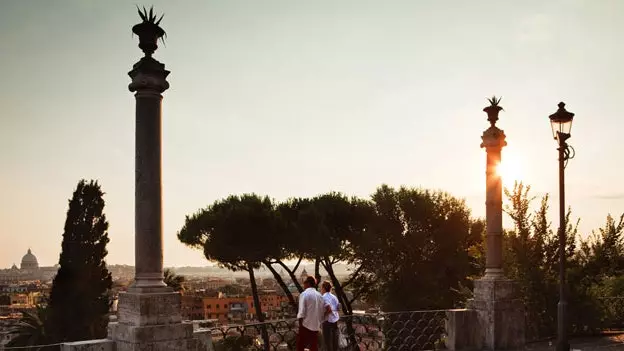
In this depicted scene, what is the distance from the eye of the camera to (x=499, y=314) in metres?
10.2

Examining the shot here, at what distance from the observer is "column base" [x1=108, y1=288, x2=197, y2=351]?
21.7ft

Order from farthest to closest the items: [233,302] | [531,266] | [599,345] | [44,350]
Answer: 1. [233,302]
2. [44,350]
3. [531,266]
4. [599,345]

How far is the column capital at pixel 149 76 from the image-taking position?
23.3 ft

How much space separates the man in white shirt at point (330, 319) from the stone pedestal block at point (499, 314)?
2923 millimetres

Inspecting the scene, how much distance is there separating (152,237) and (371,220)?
1861cm

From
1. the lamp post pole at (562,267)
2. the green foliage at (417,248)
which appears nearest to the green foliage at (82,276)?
the green foliage at (417,248)

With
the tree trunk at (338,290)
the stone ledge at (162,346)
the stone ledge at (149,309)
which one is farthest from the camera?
the tree trunk at (338,290)

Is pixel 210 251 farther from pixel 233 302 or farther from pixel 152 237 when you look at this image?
pixel 233 302

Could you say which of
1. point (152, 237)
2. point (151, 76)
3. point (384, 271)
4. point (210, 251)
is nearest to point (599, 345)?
point (152, 237)

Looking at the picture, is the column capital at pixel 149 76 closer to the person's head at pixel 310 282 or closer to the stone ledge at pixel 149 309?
the stone ledge at pixel 149 309

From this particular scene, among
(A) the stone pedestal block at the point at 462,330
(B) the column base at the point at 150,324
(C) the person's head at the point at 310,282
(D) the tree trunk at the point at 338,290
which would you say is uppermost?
(C) the person's head at the point at 310,282

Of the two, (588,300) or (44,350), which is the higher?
(588,300)

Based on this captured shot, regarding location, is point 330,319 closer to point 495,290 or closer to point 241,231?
point 495,290

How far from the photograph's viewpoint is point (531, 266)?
1241cm
